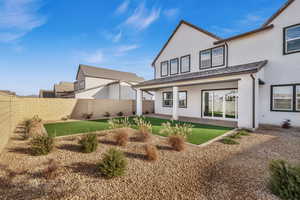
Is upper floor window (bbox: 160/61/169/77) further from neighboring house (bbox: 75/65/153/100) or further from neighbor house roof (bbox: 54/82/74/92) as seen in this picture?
neighbor house roof (bbox: 54/82/74/92)

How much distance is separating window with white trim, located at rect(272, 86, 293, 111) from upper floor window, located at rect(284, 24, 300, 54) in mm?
2328

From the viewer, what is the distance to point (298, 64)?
27.2ft

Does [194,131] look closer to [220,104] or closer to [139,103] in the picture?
[220,104]

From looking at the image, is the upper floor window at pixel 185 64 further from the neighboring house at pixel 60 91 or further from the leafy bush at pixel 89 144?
the neighboring house at pixel 60 91

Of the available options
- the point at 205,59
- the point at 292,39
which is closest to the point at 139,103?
the point at 205,59

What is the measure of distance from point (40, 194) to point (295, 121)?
1262cm

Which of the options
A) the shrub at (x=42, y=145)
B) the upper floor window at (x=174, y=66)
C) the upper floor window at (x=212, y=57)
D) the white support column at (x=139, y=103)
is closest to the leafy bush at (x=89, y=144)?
the shrub at (x=42, y=145)

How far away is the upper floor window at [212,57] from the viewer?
38.7 feet

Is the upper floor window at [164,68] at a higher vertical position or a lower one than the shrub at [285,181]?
higher

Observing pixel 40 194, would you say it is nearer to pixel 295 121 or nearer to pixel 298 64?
pixel 295 121

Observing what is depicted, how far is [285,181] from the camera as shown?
2.53 m

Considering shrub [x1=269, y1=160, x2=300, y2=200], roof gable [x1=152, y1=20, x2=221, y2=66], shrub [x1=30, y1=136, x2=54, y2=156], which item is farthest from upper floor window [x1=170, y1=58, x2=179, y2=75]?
shrub [x1=269, y1=160, x2=300, y2=200]

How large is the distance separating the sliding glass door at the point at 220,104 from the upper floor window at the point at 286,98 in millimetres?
2219

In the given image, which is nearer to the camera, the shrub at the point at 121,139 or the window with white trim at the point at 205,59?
the shrub at the point at 121,139
